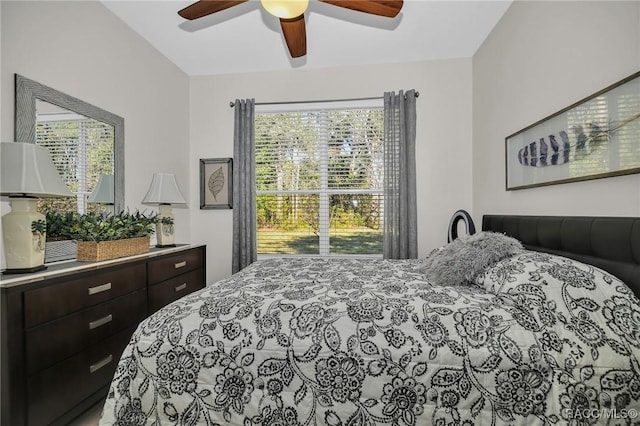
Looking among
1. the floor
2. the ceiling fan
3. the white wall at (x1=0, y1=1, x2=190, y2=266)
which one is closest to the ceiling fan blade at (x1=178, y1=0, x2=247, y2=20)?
the ceiling fan

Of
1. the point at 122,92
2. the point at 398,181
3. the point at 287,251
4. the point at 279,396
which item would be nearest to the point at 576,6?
the point at 398,181

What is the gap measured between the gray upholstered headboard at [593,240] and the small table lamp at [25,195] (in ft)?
9.31

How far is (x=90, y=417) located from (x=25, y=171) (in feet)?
4.76

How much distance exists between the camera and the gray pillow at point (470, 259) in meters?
1.64

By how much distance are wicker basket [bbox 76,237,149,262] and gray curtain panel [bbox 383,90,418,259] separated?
8.00ft

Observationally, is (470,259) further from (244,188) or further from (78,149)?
(78,149)

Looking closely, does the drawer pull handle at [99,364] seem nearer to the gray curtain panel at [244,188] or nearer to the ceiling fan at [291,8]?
the gray curtain panel at [244,188]

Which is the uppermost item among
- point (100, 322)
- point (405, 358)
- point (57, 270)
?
point (57, 270)

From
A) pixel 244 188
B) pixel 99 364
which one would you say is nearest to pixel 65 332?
pixel 99 364

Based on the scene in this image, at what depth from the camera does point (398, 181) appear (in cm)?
331

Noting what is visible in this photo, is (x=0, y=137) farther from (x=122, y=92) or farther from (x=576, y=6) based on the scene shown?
(x=576, y=6)

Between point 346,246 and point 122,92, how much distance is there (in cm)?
276

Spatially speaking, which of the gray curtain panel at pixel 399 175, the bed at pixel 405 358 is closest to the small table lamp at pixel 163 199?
the bed at pixel 405 358

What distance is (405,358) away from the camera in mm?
1089
